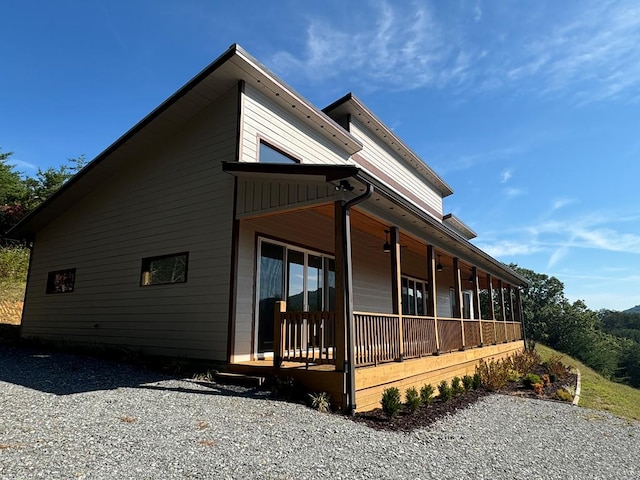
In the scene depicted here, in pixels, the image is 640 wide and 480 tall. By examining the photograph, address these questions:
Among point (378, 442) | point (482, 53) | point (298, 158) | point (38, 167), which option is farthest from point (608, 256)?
point (38, 167)

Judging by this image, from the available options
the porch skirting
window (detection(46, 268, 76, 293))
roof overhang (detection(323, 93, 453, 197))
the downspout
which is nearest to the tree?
window (detection(46, 268, 76, 293))

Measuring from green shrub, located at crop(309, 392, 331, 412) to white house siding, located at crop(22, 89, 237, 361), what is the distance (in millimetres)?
2363

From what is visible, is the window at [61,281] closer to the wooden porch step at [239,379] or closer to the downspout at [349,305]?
the wooden porch step at [239,379]

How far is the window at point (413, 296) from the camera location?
47.2 feet

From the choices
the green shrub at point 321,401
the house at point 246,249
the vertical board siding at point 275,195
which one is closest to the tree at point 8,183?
the house at point 246,249

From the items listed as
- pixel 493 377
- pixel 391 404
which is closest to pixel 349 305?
pixel 391 404

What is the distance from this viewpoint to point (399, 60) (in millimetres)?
10469

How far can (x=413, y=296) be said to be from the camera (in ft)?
49.7

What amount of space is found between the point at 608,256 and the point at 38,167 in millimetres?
44843

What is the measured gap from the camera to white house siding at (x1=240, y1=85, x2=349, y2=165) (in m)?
8.48

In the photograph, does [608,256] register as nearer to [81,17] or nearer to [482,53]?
[482,53]

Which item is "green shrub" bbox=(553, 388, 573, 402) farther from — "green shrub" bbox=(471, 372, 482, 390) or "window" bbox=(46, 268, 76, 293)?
"window" bbox=(46, 268, 76, 293)

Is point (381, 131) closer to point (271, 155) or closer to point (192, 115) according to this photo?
point (271, 155)

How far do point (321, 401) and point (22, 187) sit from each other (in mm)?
28406
